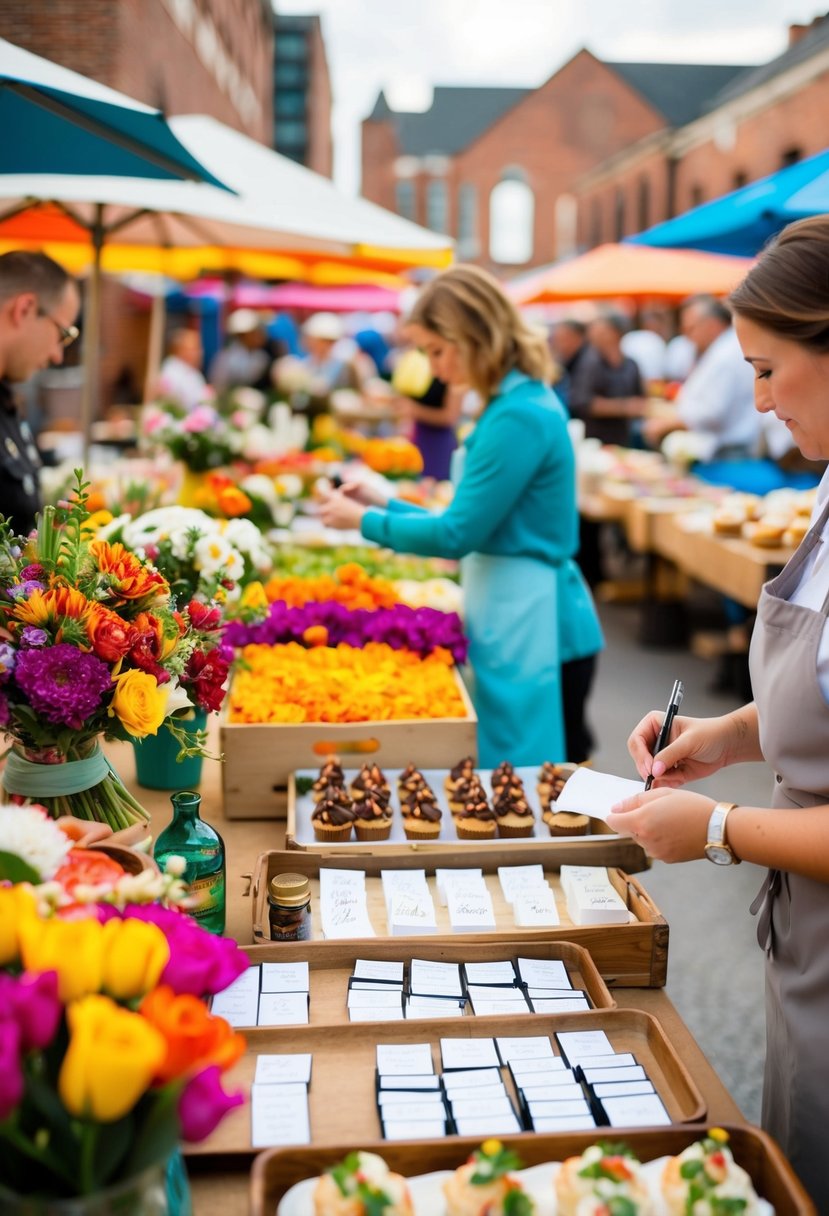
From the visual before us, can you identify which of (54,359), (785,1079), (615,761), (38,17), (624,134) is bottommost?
(615,761)

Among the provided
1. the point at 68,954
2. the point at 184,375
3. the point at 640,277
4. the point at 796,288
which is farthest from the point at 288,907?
the point at 640,277

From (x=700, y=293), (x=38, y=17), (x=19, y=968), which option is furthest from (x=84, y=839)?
(x=38, y=17)

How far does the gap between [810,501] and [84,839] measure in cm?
544

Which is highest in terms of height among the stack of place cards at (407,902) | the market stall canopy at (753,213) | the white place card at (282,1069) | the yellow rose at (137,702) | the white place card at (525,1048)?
the market stall canopy at (753,213)

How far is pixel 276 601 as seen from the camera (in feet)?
11.1

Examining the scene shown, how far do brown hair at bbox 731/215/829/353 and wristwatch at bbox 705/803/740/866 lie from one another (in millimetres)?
610

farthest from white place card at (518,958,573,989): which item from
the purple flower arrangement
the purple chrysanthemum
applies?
the purple flower arrangement

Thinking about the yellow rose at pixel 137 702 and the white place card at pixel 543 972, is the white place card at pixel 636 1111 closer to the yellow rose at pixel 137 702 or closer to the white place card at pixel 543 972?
the white place card at pixel 543 972

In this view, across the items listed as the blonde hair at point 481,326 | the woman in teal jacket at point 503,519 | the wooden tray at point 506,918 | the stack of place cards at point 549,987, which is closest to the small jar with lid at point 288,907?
the wooden tray at point 506,918

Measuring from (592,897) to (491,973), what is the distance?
29cm

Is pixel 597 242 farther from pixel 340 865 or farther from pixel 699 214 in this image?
pixel 340 865

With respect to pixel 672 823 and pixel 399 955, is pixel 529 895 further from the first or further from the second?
pixel 672 823

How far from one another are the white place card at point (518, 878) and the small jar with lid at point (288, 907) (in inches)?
14.7

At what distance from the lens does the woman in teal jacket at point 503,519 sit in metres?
3.30
